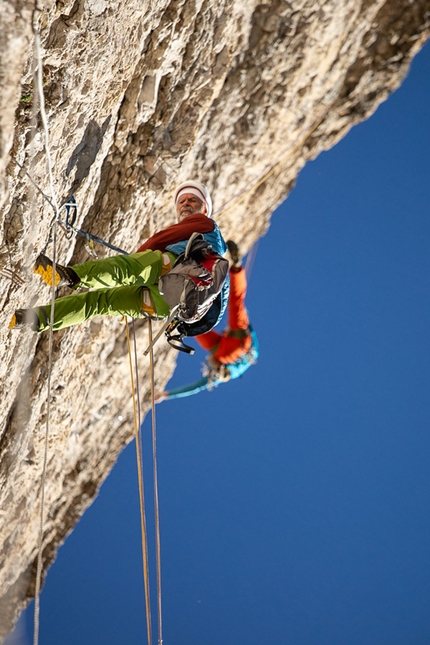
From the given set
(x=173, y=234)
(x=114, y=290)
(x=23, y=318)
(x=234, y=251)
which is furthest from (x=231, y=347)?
(x=23, y=318)

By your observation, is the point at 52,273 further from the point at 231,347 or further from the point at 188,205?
the point at 231,347

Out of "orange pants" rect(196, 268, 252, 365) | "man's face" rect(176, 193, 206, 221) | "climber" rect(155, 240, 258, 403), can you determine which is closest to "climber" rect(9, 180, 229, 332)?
"man's face" rect(176, 193, 206, 221)

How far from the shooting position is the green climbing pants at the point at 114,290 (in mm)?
3504

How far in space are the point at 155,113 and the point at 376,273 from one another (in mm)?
19148

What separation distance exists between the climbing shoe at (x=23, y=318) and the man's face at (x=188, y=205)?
154cm

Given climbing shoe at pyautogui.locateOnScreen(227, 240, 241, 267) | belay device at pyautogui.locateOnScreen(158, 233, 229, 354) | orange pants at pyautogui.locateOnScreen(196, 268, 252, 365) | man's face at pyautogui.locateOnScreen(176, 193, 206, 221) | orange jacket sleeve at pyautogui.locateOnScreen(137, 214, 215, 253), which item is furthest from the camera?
orange pants at pyautogui.locateOnScreen(196, 268, 252, 365)

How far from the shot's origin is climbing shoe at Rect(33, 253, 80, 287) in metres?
3.25

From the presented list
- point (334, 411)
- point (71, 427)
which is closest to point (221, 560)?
point (334, 411)

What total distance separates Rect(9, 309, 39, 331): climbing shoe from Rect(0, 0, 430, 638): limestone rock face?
0.49ft

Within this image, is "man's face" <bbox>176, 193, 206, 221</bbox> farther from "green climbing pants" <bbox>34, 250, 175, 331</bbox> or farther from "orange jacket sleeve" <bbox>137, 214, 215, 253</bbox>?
"green climbing pants" <bbox>34, 250, 175, 331</bbox>

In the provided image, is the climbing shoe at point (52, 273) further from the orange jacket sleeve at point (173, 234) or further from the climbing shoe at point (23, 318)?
the orange jacket sleeve at point (173, 234)

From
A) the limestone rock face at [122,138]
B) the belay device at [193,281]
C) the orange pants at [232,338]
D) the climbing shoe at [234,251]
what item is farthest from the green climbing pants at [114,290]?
the orange pants at [232,338]

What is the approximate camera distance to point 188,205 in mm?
4660

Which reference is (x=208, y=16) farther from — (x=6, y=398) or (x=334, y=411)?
(x=334, y=411)
